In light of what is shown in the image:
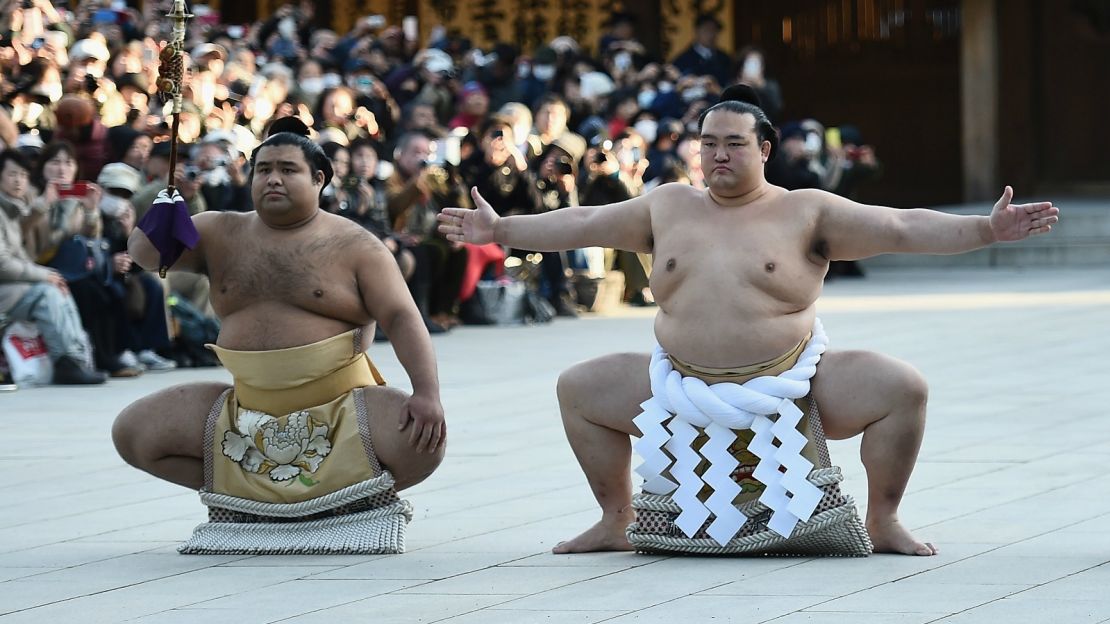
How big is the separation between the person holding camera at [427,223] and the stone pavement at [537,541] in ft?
6.77

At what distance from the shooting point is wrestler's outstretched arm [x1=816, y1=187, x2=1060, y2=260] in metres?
3.83

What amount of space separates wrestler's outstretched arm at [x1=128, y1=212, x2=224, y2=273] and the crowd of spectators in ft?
5.25

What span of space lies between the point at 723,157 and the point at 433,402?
2.77 ft

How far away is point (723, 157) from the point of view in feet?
13.3

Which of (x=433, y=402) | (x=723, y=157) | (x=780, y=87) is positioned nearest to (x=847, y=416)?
(x=723, y=157)

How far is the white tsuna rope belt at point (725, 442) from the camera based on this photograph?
3.99 meters

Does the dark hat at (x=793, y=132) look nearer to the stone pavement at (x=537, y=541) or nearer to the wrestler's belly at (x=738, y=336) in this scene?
the stone pavement at (x=537, y=541)

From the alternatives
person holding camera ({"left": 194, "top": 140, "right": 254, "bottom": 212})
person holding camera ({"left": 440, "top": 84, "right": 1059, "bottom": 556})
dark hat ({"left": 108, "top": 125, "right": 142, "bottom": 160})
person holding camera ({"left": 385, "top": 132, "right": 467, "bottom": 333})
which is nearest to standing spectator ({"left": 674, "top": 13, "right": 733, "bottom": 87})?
person holding camera ({"left": 385, "top": 132, "right": 467, "bottom": 333})

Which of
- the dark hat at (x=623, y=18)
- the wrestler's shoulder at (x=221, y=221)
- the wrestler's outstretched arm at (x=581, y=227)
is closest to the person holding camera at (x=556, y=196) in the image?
the dark hat at (x=623, y=18)

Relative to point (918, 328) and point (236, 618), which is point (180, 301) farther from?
point (236, 618)

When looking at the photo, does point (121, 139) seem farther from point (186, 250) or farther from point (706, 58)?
point (706, 58)

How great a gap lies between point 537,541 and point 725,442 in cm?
53

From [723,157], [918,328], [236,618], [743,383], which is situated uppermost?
[723,157]

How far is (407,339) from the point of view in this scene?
13.9ft
